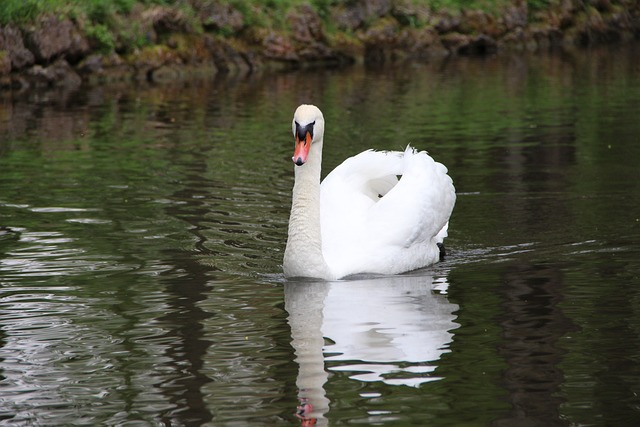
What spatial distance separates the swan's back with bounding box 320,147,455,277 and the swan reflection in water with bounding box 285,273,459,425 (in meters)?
0.18

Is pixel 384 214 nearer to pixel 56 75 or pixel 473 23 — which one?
pixel 56 75

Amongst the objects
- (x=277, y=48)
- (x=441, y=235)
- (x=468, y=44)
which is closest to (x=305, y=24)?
(x=277, y=48)

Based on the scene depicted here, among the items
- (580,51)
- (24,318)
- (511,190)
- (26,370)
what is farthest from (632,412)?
(580,51)

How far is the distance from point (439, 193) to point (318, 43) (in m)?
27.6

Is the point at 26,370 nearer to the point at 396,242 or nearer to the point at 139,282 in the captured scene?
the point at 139,282

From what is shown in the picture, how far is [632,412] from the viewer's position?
633 centimetres

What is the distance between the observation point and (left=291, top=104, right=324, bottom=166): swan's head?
9.44m

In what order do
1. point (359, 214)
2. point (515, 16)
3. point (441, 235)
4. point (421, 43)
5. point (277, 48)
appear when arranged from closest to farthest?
point (359, 214), point (441, 235), point (277, 48), point (421, 43), point (515, 16)

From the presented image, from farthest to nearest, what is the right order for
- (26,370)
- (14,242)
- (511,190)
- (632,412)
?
(511,190)
(14,242)
(26,370)
(632,412)

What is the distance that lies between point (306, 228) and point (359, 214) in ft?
2.54

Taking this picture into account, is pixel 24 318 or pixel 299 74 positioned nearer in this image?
pixel 24 318

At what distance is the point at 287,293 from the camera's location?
9469mm

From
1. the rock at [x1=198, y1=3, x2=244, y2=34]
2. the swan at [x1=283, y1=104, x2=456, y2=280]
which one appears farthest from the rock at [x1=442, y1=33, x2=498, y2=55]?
the swan at [x1=283, y1=104, x2=456, y2=280]

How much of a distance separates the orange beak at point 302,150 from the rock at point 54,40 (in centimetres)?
2206
